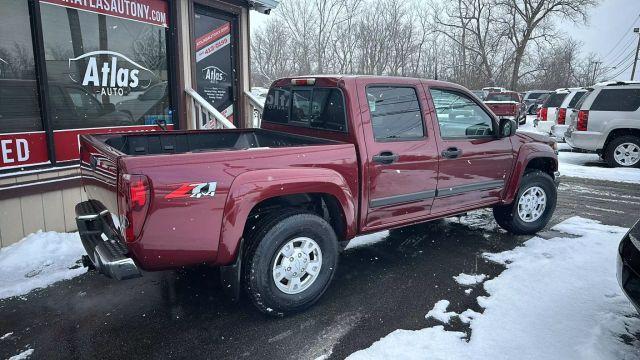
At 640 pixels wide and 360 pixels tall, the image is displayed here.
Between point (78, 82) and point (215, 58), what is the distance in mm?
2714

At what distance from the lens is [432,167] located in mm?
4145

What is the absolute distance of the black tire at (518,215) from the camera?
5125mm

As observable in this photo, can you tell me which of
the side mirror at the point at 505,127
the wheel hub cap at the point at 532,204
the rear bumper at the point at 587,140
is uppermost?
the side mirror at the point at 505,127

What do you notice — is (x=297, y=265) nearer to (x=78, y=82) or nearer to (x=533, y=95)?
(x=78, y=82)

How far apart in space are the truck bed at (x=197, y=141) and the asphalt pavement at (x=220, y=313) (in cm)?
124

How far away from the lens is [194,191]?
278 cm

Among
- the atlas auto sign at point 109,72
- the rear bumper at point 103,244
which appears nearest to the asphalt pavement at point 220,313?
the rear bumper at point 103,244

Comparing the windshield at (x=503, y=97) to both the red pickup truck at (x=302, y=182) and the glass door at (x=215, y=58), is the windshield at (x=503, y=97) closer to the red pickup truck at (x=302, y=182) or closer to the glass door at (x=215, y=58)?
the glass door at (x=215, y=58)

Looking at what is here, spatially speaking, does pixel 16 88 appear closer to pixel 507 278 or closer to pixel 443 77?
pixel 507 278

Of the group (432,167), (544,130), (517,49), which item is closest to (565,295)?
(432,167)

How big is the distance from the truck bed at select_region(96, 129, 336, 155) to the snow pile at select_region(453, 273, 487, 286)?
1.77m

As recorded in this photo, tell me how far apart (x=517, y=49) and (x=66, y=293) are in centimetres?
4154

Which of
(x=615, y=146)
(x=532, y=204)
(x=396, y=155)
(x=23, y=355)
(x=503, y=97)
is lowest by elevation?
(x=23, y=355)

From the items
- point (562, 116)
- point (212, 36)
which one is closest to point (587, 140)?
point (562, 116)
